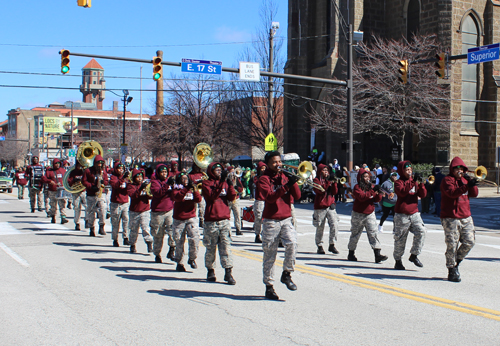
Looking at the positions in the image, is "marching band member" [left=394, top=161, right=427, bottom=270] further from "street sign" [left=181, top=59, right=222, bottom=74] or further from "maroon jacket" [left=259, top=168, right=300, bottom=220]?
"street sign" [left=181, top=59, right=222, bottom=74]

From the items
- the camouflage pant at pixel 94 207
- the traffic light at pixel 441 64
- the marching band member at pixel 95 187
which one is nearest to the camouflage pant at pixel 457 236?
the marching band member at pixel 95 187

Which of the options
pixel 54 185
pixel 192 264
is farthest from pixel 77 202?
pixel 192 264

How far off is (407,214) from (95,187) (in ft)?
24.7

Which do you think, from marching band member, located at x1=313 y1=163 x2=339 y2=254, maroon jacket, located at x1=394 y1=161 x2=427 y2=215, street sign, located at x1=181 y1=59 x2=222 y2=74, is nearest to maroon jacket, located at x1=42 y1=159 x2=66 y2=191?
street sign, located at x1=181 y1=59 x2=222 y2=74

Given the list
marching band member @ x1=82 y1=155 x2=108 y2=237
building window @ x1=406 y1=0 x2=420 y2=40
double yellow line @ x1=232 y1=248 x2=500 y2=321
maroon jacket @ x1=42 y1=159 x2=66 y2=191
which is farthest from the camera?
building window @ x1=406 y1=0 x2=420 y2=40

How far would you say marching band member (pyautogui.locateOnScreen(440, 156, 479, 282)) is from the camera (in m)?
8.16

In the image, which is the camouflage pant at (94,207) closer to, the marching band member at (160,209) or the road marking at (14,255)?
the road marking at (14,255)

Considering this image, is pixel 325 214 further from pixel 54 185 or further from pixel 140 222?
pixel 54 185

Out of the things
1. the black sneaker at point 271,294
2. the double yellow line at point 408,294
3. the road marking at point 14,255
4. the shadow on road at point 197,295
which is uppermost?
the black sneaker at point 271,294

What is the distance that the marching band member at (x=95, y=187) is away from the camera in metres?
13.1

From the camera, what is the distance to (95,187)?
42.9 feet

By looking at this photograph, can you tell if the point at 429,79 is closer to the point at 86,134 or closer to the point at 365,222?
the point at 365,222

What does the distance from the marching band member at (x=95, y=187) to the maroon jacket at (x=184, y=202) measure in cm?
504

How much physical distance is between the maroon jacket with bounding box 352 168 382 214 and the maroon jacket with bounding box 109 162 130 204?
A: 491 cm
